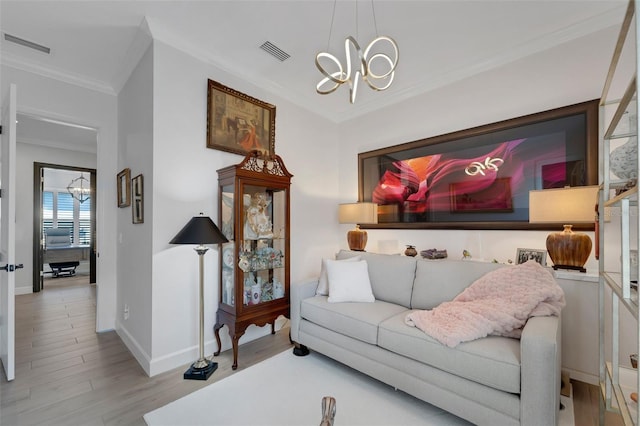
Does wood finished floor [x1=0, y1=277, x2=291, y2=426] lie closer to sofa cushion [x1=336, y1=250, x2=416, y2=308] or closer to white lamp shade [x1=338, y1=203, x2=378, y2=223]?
sofa cushion [x1=336, y1=250, x2=416, y2=308]

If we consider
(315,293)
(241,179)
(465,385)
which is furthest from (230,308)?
(465,385)

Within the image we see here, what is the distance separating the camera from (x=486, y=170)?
284 cm

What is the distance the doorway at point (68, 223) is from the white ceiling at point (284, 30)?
388 cm

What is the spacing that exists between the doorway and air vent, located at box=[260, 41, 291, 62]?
5.07 metres

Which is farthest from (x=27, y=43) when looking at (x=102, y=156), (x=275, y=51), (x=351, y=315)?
(x=351, y=315)

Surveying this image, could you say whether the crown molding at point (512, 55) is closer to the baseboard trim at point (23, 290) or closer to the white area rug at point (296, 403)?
the white area rug at point (296, 403)

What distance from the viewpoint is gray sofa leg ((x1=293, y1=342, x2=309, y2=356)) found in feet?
8.53

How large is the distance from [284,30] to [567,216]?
2725 mm

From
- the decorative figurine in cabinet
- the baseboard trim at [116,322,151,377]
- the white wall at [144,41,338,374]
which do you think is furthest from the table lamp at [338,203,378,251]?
the baseboard trim at [116,322,151,377]

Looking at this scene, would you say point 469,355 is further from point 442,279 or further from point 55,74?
point 55,74

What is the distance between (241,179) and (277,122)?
1.20 m

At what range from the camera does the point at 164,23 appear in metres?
2.32

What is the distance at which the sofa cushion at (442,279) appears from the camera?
228 centimetres

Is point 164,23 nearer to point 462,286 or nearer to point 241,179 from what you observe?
point 241,179
